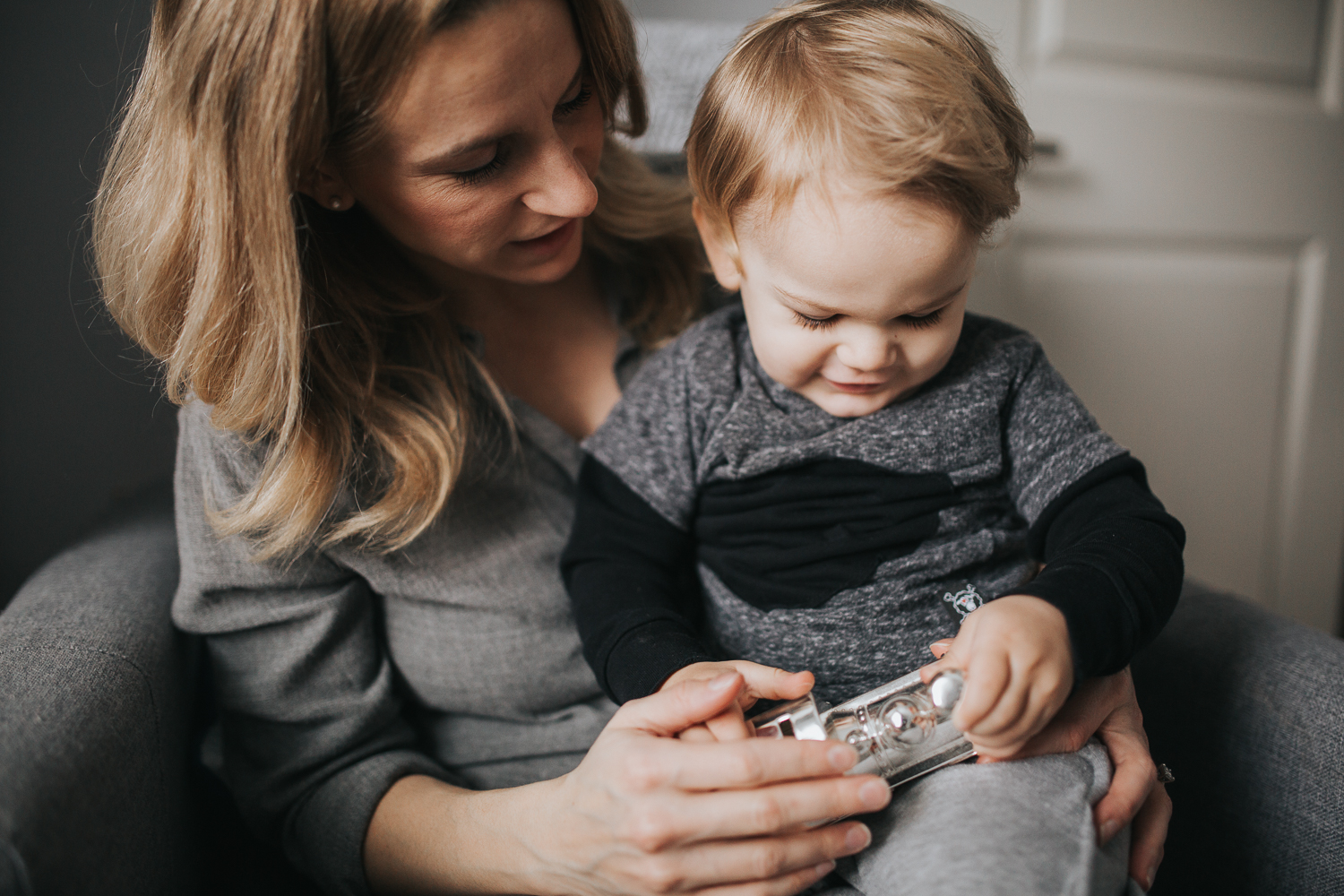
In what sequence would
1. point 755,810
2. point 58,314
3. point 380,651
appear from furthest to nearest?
point 58,314, point 380,651, point 755,810

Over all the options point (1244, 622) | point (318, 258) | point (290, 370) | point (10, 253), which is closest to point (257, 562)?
point (290, 370)

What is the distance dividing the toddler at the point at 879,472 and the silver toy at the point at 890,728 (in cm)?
A: 2

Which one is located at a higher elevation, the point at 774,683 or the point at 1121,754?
the point at 774,683

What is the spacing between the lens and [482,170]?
2.24ft

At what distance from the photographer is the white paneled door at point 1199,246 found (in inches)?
50.8

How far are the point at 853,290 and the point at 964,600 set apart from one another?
1.00ft

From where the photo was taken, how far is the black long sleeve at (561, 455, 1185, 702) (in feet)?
1.95

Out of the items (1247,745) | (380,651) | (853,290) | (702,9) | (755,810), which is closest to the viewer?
(755,810)

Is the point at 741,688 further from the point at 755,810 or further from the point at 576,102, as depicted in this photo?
the point at 576,102

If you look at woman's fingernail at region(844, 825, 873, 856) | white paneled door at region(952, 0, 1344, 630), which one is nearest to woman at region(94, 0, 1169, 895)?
woman's fingernail at region(844, 825, 873, 856)

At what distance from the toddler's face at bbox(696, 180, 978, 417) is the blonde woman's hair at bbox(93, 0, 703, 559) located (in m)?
0.26

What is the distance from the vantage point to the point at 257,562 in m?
0.73

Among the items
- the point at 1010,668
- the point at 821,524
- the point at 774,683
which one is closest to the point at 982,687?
the point at 1010,668

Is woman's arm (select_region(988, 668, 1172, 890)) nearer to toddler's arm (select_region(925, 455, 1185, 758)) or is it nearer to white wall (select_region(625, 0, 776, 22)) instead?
toddler's arm (select_region(925, 455, 1185, 758))
